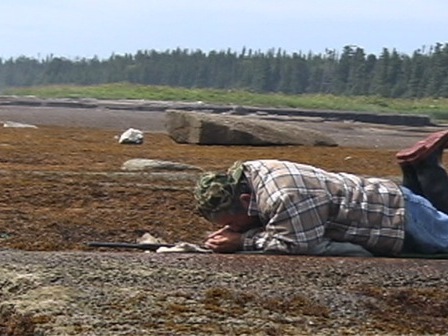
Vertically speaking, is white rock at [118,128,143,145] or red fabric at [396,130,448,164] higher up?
red fabric at [396,130,448,164]

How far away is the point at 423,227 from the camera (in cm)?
801

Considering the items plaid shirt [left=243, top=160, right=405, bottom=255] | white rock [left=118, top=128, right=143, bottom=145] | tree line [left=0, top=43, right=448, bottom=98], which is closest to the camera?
plaid shirt [left=243, top=160, right=405, bottom=255]

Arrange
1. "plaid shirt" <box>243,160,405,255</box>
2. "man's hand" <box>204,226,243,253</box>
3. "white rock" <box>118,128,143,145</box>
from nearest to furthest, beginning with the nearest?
"plaid shirt" <box>243,160,405,255</box>, "man's hand" <box>204,226,243,253</box>, "white rock" <box>118,128,143,145</box>

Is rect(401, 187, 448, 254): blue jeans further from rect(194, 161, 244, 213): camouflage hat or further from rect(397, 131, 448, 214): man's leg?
rect(194, 161, 244, 213): camouflage hat

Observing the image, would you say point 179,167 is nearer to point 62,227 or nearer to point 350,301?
point 62,227

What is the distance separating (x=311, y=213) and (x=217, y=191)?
1.93 ft

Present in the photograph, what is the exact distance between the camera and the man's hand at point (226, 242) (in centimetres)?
778

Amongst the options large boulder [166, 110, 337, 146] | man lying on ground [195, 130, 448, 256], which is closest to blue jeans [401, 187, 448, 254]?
man lying on ground [195, 130, 448, 256]

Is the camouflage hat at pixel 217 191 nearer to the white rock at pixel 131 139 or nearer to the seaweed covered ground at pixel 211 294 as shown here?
the seaweed covered ground at pixel 211 294

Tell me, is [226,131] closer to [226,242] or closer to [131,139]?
[131,139]

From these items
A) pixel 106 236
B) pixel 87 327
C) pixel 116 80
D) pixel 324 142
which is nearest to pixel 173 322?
pixel 87 327

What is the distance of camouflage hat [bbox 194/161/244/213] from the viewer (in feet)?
24.9

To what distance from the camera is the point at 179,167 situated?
1585 cm

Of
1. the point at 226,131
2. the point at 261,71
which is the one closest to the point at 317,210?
the point at 226,131
